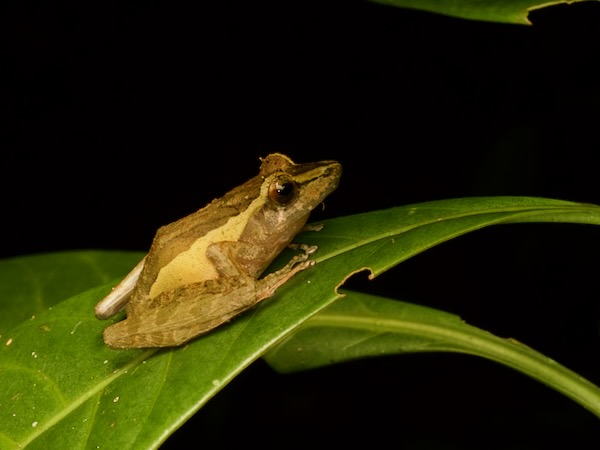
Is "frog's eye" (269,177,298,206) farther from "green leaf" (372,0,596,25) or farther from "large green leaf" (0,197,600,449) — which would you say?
"green leaf" (372,0,596,25)

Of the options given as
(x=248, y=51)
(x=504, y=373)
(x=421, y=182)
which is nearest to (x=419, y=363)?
(x=504, y=373)

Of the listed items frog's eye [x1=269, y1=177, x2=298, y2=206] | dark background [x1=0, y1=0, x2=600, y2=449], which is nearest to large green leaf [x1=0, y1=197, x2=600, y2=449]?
frog's eye [x1=269, y1=177, x2=298, y2=206]

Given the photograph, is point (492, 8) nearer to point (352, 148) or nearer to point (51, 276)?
point (51, 276)

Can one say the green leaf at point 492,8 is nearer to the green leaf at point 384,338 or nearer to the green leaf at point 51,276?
the green leaf at point 384,338

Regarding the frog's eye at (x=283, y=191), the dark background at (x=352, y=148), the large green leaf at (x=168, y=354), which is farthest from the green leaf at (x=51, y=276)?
the dark background at (x=352, y=148)

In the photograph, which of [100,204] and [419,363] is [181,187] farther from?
[419,363]
